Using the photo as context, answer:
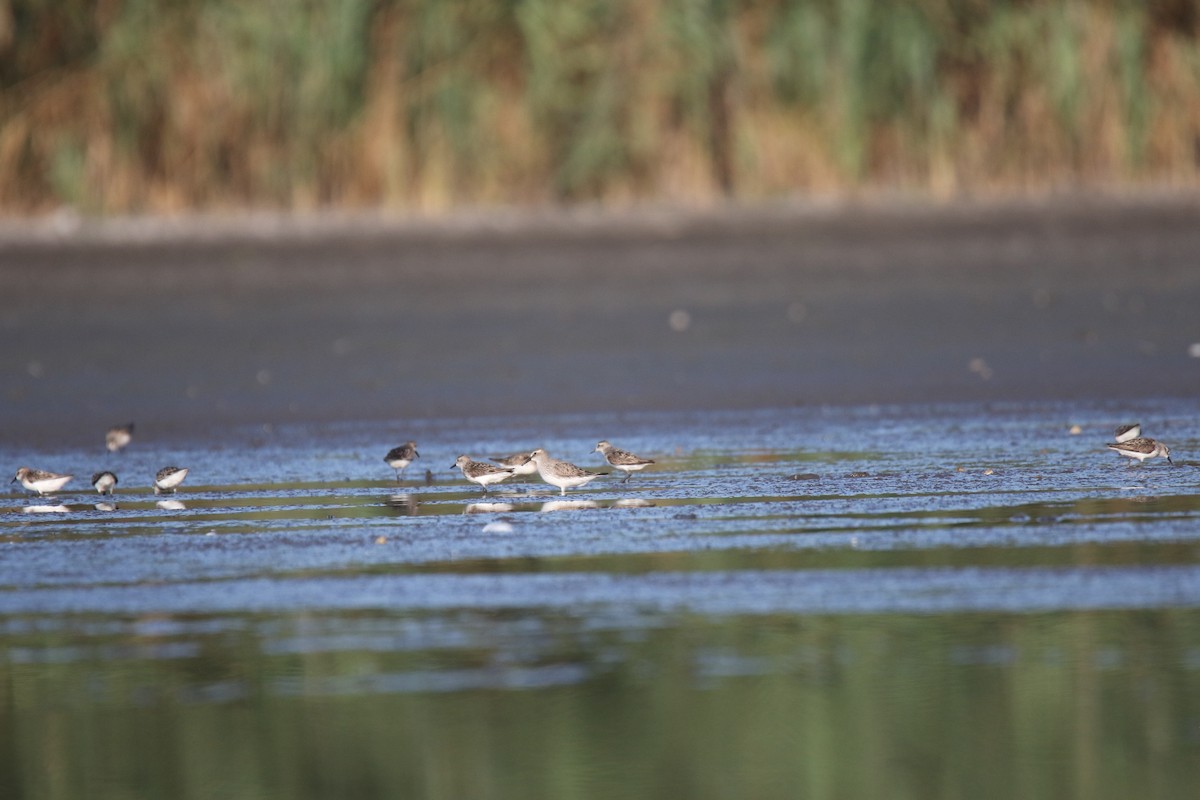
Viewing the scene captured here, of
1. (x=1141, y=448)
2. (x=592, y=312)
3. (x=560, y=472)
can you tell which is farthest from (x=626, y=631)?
(x=592, y=312)

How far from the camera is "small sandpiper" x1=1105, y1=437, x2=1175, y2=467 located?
10.0 metres

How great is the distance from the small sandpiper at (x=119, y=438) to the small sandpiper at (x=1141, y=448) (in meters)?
5.11

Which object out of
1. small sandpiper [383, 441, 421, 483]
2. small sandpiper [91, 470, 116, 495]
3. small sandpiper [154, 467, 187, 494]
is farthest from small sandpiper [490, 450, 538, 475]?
small sandpiper [91, 470, 116, 495]

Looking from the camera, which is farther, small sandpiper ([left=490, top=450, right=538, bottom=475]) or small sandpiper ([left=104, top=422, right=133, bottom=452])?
small sandpiper ([left=104, top=422, right=133, bottom=452])

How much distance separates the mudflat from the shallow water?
2269 mm

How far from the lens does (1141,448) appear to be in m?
10.0

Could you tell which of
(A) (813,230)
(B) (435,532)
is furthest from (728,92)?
(B) (435,532)

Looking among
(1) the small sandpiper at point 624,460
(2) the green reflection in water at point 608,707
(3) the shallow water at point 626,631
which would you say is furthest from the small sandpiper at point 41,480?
(2) the green reflection in water at point 608,707

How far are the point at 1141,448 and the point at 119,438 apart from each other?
5.29m

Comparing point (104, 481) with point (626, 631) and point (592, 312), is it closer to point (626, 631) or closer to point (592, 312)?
point (626, 631)

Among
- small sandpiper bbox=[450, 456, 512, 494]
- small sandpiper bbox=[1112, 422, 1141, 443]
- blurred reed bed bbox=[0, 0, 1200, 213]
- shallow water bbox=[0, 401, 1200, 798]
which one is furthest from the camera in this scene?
blurred reed bed bbox=[0, 0, 1200, 213]

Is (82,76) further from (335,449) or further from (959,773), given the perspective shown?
(959,773)

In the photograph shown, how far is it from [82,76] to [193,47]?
88 cm

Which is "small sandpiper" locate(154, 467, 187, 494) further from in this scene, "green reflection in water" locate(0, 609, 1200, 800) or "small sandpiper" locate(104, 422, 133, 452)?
"green reflection in water" locate(0, 609, 1200, 800)
